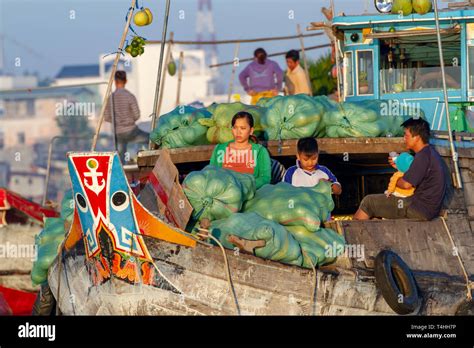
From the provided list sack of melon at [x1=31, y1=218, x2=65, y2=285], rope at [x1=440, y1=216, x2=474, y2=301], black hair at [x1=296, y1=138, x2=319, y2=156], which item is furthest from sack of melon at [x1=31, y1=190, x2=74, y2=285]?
rope at [x1=440, y1=216, x2=474, y2=301]

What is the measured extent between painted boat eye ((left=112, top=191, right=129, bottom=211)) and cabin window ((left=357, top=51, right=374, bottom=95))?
5117mm

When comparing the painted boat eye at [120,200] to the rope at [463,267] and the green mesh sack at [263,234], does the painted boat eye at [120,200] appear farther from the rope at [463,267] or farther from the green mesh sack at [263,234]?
the rope at [463,267]

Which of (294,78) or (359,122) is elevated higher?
(294,78)

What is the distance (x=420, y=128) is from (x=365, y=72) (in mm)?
3608

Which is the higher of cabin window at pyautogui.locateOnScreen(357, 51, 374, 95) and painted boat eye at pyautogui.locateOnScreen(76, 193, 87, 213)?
cabin window at pyautogui.locateOnScreen(357, 51, 374, 95)

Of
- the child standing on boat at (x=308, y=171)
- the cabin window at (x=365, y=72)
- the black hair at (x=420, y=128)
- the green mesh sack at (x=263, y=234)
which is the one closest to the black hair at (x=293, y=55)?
the cabin window at (x=365, y=72)

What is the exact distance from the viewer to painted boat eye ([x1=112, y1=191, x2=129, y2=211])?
34.5 ft

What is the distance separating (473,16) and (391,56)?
1.07m

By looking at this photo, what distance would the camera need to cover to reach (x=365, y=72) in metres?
14.9

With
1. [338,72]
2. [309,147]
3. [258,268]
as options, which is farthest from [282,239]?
[338,72]

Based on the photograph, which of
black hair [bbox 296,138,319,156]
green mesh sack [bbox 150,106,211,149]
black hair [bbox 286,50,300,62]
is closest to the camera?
black hair [bbox 296,138,319,156]

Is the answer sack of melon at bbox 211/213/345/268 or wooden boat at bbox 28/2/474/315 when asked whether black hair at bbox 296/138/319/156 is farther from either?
sack of melon at bbox 211/213/345/268

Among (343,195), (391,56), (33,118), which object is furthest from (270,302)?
(33,118)

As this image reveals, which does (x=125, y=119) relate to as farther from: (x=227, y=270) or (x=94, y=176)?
(x=227, y=270)
